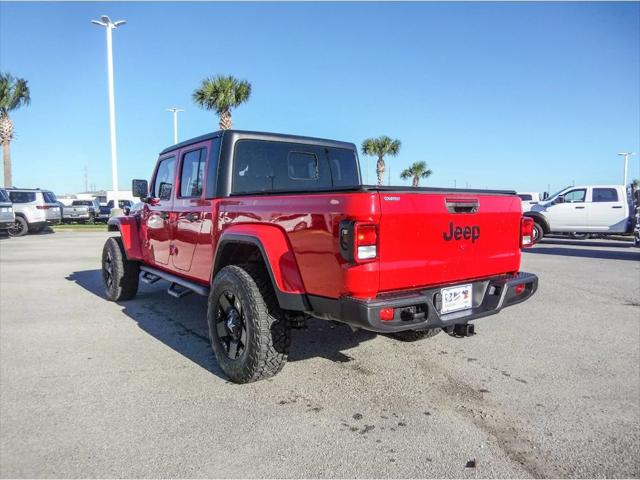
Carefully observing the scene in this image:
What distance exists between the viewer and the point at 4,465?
2.39 m

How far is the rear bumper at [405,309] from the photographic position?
2600 mm

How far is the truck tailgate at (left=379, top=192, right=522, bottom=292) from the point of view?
2725 millimetres

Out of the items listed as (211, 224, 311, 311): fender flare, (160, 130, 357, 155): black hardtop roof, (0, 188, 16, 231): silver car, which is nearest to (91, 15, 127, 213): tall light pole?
(0, 188, 16, 231): silver car

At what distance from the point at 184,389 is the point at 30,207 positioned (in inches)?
722

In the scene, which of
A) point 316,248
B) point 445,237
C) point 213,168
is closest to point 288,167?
point 213,168

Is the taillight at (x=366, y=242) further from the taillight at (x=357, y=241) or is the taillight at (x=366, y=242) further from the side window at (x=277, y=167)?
the side window at (x=277, y=167)

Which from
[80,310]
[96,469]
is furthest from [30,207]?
[96,469]

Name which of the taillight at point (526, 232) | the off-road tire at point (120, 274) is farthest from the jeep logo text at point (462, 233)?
the off-road tire at point (120, 274)

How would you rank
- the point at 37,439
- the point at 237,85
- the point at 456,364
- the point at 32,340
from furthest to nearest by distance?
the point at 237,85
the point at 32,340
the point at 456,364
the point at 37,439

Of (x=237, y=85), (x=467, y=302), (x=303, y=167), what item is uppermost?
(x=237, y=85)

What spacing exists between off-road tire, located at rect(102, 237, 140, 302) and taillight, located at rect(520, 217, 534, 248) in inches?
194

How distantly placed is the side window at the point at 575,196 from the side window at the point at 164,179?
14.1 metres

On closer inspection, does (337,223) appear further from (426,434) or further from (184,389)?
(184,389)

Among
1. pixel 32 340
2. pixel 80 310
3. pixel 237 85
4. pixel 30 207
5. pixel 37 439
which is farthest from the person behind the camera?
pixel 237 85
